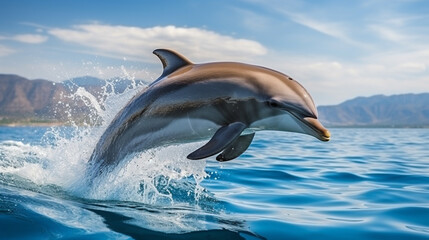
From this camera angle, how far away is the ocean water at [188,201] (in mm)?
5094

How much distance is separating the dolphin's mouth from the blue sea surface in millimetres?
1147

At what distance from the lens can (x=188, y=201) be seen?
7152 mm

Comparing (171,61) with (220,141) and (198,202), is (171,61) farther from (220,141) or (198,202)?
(198,202)

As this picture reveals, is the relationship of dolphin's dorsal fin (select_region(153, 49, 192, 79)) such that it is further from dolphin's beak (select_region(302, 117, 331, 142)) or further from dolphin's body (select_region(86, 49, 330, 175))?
dolphin's beak (select_region(302, 117, 331, 142))

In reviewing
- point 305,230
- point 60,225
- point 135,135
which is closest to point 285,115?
point 305,230

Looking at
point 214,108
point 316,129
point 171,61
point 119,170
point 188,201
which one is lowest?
point 188,201

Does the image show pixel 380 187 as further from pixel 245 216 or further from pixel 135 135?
pixel 135 135

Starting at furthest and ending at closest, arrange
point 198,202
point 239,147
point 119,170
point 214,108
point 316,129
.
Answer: point 119,170, point 198,202, point 239,147, point 214,108, point 316,129

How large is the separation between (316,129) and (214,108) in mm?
1370

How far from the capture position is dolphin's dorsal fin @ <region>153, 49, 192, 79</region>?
22.6 feet

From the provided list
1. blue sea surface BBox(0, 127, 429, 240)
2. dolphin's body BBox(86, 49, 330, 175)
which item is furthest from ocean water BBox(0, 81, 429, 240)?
dolphin's body BBox(86, 49, 330, 175)

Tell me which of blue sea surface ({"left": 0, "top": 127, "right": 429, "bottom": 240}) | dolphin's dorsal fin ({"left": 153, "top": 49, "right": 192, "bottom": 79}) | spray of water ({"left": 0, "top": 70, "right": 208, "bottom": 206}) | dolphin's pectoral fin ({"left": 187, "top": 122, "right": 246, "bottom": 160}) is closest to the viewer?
blue sea surface ({"left": 0, "top": 127, "right": 429, "bottom": 240})

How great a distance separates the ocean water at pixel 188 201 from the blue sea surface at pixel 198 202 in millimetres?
14

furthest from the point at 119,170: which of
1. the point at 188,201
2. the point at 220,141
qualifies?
the point at 220,141
